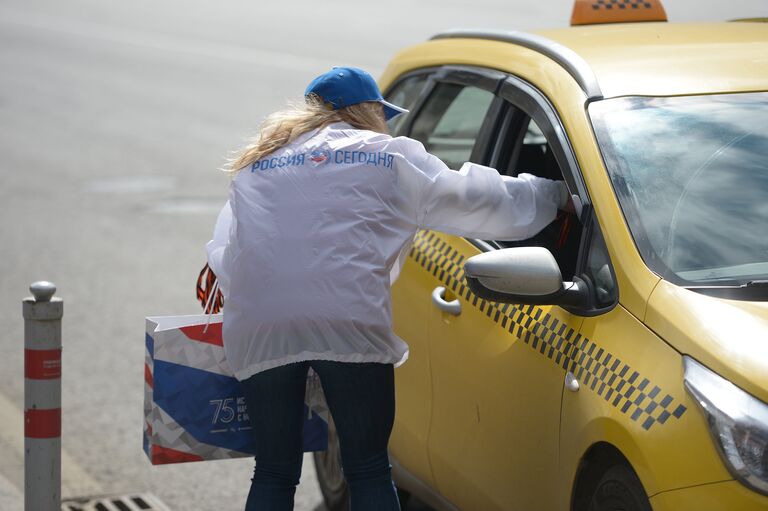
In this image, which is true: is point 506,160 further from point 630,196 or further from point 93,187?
point 93,187

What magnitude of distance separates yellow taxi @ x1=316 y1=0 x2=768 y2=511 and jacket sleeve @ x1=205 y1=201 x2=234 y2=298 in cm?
73

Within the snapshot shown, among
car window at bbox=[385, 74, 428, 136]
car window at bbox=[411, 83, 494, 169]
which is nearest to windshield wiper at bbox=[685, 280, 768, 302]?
car window at bbox=[411, 83, 494, 169]

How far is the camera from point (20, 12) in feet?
96.6

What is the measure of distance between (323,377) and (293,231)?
0.42 meters

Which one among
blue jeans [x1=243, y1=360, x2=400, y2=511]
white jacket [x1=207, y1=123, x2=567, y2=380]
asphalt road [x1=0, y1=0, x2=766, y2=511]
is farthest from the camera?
asphalt road [x1=0, y1=0, x2=766, y2=511]

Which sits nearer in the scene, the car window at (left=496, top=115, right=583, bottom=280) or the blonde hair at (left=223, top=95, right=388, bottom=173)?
the blonde hair at (left=223, top=95, right=388, bottom=173)

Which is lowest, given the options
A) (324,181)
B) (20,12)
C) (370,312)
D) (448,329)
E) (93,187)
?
(20,12)

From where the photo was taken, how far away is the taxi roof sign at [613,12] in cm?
550

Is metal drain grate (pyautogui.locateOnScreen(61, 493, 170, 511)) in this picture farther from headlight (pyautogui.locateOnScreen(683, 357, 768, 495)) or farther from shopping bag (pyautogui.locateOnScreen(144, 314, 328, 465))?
headlight (pyautogui.locateOnScreen(683, 357, 768, 495))

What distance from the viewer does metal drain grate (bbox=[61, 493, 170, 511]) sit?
5.45 metres

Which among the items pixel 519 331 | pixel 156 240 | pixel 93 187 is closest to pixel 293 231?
pixel 519 331

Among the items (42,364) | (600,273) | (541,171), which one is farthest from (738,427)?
(42,364)

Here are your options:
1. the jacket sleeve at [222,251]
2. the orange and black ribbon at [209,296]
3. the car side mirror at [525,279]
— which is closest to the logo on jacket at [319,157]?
the jacket sleeve at [222,251]

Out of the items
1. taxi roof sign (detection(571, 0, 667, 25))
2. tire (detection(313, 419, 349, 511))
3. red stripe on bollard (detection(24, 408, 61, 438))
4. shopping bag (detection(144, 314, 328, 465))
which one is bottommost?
tire (detection(313, 419, 349, 511))
